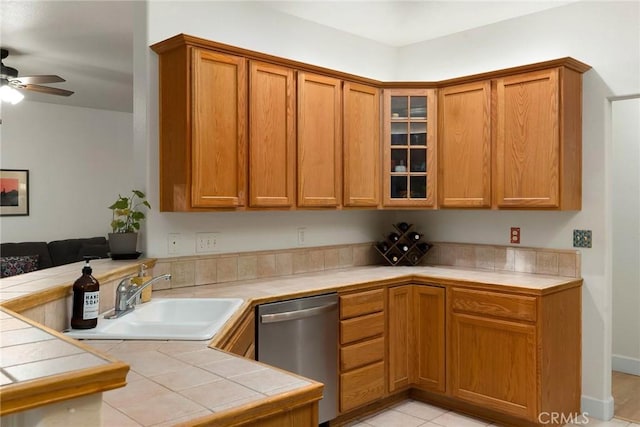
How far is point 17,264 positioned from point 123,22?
3328 mm

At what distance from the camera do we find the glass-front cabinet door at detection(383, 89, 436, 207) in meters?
3.91

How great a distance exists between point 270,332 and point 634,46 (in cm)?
287

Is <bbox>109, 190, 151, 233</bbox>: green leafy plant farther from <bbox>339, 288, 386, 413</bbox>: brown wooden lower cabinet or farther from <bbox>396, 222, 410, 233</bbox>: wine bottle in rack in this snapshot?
<bbox>396, 222, 410, 233</bbox>: wine bottle in rack

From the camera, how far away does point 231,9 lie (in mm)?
3402

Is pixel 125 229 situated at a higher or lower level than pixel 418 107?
lower

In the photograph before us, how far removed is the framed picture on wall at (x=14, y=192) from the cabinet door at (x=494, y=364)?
17.9 feet

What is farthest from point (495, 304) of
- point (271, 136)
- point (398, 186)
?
point (271, 136)

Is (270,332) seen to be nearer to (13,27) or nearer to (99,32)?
(99,32)

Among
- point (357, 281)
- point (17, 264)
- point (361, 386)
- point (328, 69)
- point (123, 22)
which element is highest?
point (123, 22)

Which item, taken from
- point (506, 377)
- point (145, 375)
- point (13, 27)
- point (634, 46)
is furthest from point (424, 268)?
point (13, 27)

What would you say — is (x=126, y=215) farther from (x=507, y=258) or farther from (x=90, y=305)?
(x=507, y=258)

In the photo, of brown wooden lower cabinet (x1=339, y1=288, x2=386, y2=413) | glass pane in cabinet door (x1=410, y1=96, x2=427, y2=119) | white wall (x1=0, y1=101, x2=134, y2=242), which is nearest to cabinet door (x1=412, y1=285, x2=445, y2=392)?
brown wooden lower cabinet (x1=339, y1=288, x2=386, y2=413)

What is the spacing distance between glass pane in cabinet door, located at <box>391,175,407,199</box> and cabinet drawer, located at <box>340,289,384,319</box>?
0.85m

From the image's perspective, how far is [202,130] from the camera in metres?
2.90
